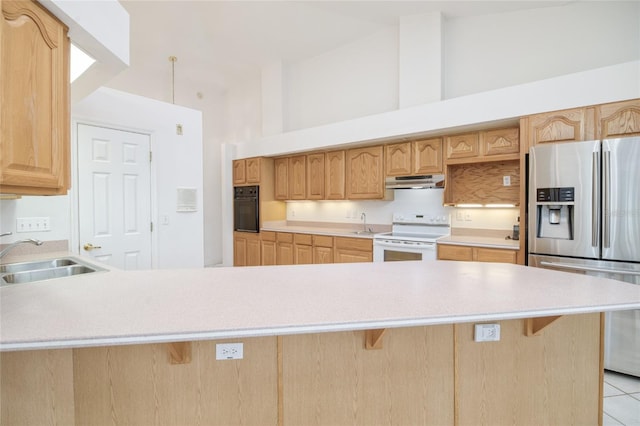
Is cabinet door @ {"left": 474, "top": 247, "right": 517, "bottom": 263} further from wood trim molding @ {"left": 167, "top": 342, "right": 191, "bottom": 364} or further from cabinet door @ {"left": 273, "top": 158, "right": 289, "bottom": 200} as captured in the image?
cabinet door @ {"left": 273, "top": 158, "right": 289, "bottom": 200}

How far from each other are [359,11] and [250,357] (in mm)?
3976

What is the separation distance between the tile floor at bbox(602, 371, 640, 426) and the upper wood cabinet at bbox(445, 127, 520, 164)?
6.45 ft

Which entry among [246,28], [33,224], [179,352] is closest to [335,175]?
[246,28]

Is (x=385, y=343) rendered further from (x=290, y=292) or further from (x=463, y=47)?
(x=463, y=47)

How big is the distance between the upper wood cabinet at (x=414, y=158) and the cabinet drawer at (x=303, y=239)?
1445 mm

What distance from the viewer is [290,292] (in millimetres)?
1350

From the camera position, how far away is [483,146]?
10.8 feet

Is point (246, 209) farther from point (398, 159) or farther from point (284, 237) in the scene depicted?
point (398, 159)

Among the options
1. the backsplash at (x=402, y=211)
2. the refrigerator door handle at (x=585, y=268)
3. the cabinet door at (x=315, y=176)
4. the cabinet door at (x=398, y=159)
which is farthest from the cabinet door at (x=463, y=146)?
the cabinet door at (x=315, y=176)

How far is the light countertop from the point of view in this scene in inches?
37.9

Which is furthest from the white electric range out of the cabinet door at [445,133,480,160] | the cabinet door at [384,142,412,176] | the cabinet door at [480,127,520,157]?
the cabinet door at [480,127,520,157]

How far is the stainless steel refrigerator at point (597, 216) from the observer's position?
2.28 m

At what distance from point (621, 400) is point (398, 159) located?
9.33 ft

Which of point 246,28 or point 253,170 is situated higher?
point 246,28
